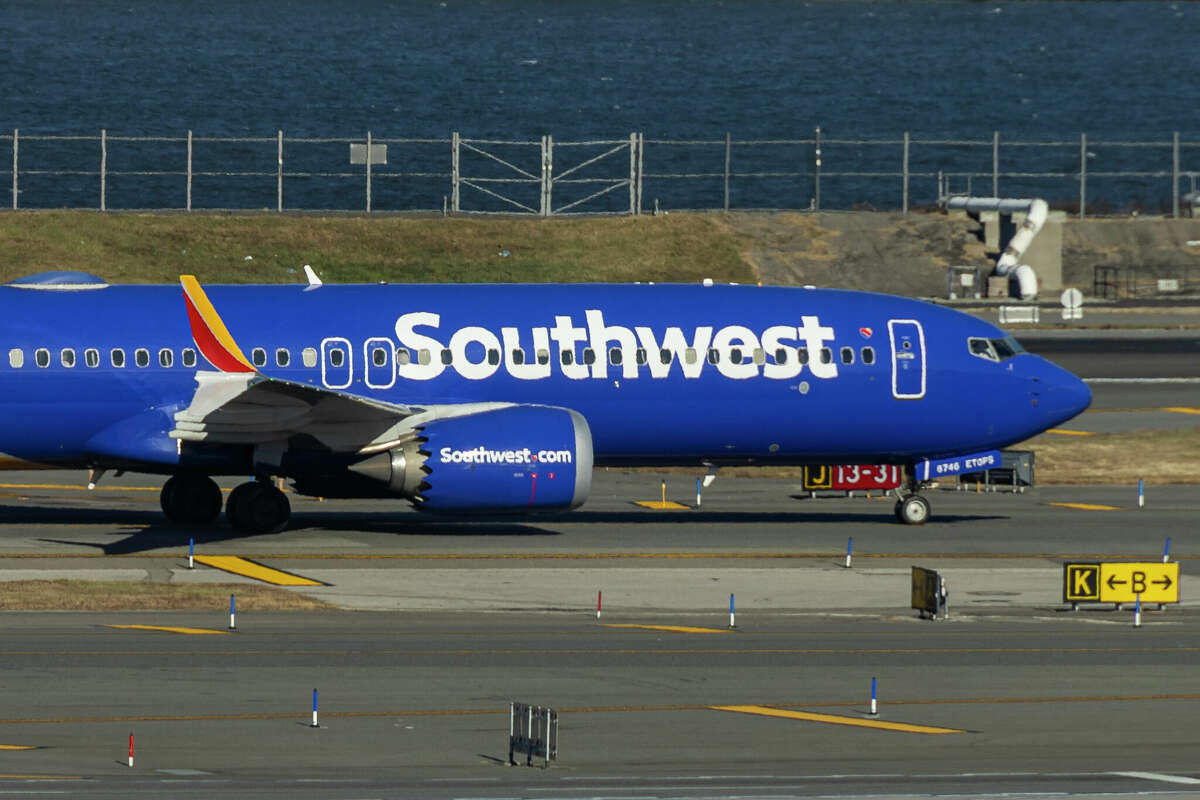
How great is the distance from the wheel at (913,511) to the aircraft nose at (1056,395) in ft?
10.3

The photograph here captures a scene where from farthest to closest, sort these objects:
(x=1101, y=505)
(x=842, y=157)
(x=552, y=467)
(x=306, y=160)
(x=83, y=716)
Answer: (x=842, y=157) → (x=306, y=160) → (x=1101, y=505) → (x=552, y=467) → (x=83, y=716)

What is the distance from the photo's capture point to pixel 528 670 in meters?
27.7

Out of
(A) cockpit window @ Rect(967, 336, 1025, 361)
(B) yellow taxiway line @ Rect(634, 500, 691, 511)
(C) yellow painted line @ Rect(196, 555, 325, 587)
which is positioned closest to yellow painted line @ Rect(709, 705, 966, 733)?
(C) yellow painted line @ Rect(196, 555, 325, 587)

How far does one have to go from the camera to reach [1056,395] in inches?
1666

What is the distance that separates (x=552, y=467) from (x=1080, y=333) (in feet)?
158

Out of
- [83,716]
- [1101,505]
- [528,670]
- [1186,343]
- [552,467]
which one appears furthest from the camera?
[1186,343]

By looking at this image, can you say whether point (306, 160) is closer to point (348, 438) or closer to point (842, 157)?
point (842, 157)

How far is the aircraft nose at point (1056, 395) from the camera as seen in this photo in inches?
1663

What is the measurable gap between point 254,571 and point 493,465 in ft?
16.0

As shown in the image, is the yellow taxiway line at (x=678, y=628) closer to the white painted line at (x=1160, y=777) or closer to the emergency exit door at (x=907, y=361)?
the white painted line at (x=1160, y=777)

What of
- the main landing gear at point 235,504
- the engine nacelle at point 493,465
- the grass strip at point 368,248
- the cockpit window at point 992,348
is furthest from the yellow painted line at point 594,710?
the grass strip at point 368,248

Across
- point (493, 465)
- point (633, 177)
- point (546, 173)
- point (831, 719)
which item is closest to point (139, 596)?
point (493, 465)

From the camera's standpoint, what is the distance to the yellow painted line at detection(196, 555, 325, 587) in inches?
1378

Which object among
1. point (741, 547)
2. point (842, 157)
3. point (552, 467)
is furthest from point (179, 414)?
point (842, 157)
